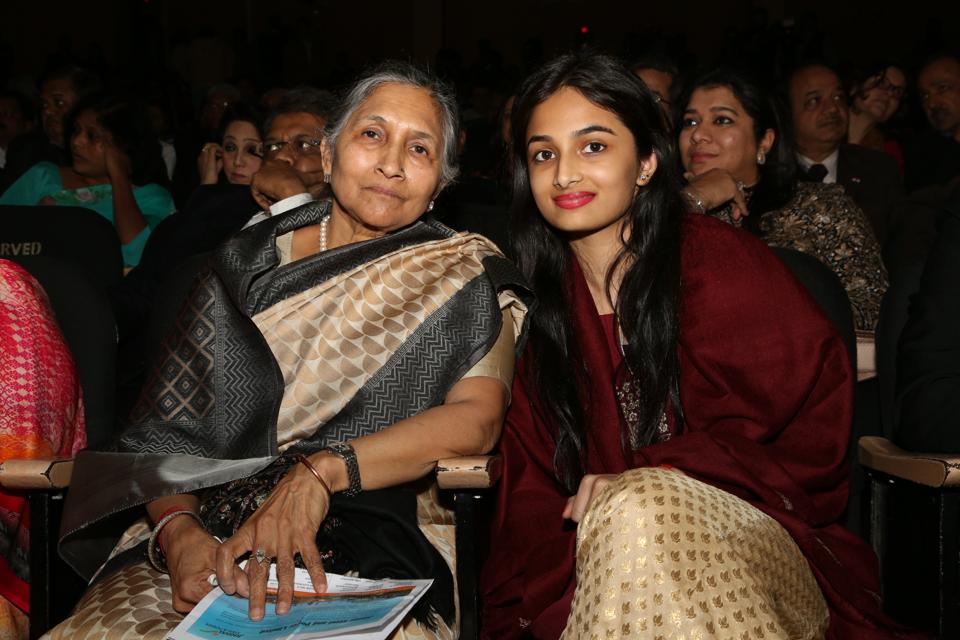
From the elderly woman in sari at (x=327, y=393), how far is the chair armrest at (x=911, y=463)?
0.77 metres

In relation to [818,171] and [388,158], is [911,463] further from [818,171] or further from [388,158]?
[818,171]

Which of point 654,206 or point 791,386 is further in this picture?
point 654,206

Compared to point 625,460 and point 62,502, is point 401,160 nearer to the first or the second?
point 625,460

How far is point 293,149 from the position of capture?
338cm

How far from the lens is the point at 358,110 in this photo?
2359 millimetres

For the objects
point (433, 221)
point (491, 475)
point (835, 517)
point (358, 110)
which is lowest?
point (835, 517)

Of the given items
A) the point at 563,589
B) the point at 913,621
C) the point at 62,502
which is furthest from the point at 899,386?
the point at 62,502

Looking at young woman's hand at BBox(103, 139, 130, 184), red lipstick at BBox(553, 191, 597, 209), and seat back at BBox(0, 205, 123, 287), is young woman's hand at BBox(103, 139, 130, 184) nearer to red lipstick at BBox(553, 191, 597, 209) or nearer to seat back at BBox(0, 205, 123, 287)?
seat back at BBox(0, 205, 123, 287)

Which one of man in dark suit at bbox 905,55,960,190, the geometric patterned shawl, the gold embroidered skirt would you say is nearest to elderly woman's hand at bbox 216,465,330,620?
the geometric patterned shawl

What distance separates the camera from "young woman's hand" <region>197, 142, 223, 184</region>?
4000mm

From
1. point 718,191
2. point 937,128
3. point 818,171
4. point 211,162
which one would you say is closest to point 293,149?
point 211,162

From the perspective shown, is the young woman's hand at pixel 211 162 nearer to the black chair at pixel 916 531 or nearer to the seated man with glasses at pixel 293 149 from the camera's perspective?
the seated man with glasses at pixel 293 149

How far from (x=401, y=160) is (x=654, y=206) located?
58 centimetres

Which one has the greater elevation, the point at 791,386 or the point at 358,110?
the point at 358,110
